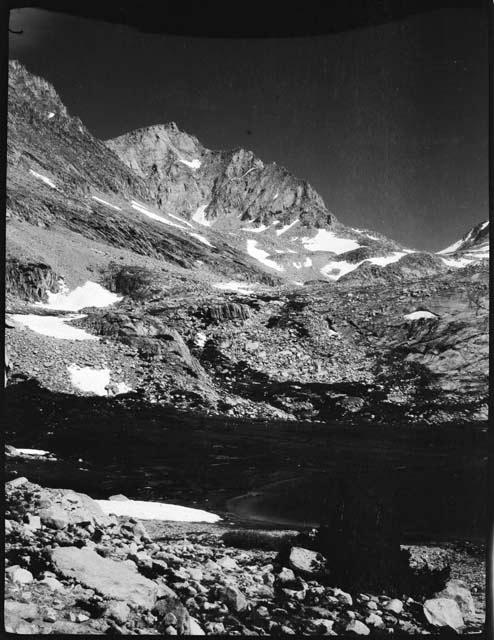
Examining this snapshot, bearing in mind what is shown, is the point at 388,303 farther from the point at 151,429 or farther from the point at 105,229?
the point at 105,229

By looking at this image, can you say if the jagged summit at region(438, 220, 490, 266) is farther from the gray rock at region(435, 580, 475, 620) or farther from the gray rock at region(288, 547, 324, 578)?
the gray rock at region(288, 547, 324, 578)

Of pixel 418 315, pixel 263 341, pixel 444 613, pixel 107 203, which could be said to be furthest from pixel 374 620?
pixel 107 203

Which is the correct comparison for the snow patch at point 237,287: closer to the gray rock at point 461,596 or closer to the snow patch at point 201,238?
the gray rock at point 461,596

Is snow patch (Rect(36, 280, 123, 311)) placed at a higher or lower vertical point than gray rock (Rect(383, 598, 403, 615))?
higher

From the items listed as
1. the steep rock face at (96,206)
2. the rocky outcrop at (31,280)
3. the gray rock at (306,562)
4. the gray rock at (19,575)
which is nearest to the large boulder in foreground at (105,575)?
the gray rock at (19,575)

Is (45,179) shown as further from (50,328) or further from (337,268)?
(337,268)

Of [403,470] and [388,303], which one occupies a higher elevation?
[388,303]

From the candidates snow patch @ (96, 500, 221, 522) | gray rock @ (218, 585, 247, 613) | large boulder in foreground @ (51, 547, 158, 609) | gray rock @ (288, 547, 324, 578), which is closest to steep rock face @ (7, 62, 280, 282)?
snow patch @ (96, 500, 221, 522)

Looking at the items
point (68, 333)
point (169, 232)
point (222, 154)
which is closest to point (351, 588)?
point (222, 154)
